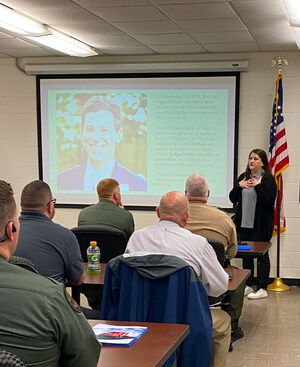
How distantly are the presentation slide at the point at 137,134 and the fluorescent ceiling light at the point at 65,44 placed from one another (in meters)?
0.62

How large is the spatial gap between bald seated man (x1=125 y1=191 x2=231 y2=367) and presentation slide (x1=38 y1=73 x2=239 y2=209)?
3.54 metres

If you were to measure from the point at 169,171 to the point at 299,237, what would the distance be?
1.70 m

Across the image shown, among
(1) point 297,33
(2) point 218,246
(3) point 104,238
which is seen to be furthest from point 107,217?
(1) point 297,33

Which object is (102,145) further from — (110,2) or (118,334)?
(118,334)

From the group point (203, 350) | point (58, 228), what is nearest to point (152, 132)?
point (58, 228)

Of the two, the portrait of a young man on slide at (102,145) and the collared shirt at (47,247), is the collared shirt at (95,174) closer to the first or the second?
the portrait of a young man on slide at (102,145)

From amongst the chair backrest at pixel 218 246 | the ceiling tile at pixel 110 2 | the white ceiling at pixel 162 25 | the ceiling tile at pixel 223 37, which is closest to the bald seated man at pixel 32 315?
the chair backrest at pixel 218 246

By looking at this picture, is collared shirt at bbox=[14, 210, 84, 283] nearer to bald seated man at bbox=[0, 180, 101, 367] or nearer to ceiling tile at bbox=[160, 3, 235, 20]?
bald seated man at bbox=[0, 180, 101, 367]

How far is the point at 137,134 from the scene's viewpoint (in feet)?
23.0

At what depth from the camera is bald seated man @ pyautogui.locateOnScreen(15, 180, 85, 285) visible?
10.5ft

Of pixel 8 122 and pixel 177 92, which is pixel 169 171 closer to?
pixel 177 92

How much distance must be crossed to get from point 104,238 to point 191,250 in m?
1.26

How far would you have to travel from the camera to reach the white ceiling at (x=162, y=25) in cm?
449


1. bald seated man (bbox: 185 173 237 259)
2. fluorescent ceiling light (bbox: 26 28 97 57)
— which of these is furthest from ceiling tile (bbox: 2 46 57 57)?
bald seated man (bbox: 185 173 237 259)
